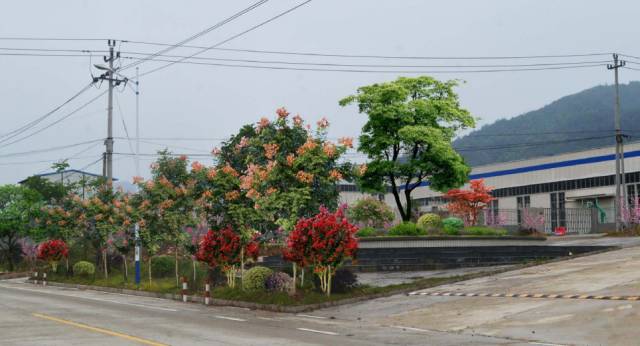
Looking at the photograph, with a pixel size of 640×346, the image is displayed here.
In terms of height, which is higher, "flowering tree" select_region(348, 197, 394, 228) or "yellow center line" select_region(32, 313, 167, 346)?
"flowering tree" select_region(348, 197, 394, 228)

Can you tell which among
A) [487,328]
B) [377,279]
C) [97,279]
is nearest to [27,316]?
[487,328]

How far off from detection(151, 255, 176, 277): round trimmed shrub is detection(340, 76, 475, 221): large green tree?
12.5m

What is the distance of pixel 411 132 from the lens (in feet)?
142

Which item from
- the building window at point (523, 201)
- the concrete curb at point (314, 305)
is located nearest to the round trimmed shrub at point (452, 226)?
the concrete curb at point (314, 305)

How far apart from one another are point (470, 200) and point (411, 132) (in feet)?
48.6

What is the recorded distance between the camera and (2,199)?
58.6 meters

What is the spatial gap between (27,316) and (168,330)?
6.15 m

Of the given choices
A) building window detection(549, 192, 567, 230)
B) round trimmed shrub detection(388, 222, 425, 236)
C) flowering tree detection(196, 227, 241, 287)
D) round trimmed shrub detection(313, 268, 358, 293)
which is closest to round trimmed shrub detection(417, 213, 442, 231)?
round trimmed shrub detection(388, 222, 425, 236)

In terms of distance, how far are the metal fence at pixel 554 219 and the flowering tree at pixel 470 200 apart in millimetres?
1836

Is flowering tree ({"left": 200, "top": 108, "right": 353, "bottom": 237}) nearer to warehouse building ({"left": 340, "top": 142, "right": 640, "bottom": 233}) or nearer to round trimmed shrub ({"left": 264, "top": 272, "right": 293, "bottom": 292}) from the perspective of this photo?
round trimmed shrub ({"left": 264, "top": 272, "right": 293, "bottom": 292})

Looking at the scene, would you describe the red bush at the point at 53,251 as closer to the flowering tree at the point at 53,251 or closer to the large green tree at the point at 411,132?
the flowering tree at the point at 53,251

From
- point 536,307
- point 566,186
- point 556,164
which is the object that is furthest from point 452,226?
point 556,164

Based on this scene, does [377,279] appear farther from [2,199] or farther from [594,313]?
[2,199]

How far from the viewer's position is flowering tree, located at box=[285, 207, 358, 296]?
24609mm
